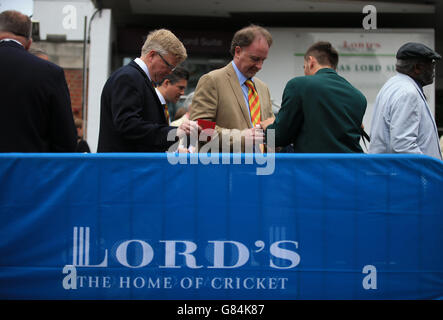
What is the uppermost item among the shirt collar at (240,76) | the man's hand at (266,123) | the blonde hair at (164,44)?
the blonde hair at (164,44)

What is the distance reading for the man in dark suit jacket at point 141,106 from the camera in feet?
10.6

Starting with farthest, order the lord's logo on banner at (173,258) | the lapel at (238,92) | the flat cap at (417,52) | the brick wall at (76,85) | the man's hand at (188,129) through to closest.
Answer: the brick wall at (76,85), the flat cap at (417,52), the lapel at (238,92), the man's hand at (188,129), the lord's logo on banner at (173,258)

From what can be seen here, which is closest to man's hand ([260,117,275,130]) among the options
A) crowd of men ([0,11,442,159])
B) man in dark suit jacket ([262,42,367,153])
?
crowd of men ([0,11,442,159])

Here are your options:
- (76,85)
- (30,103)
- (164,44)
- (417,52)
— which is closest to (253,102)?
(164,44)

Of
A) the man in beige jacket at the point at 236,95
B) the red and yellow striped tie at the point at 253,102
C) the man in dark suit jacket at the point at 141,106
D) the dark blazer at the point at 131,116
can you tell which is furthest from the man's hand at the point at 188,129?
the red and yellow striped tie at the point at 253,102

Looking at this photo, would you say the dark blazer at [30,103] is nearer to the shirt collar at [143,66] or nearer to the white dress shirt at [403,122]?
the shirt collar at [143,66]

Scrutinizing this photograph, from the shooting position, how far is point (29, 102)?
323 centimetres

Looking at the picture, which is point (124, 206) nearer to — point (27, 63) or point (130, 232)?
point (130, 232)

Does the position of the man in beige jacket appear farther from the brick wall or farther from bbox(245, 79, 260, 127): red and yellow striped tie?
the brick wall

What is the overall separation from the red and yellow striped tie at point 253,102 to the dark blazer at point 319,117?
1.05 feet

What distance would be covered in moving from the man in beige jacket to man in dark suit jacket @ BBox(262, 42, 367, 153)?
200mm
